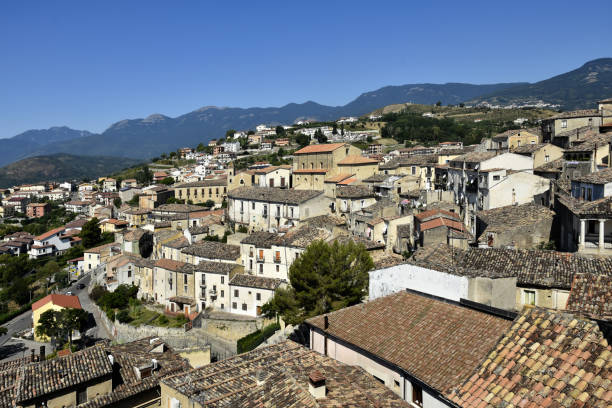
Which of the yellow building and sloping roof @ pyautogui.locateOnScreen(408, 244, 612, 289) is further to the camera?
the yellow building

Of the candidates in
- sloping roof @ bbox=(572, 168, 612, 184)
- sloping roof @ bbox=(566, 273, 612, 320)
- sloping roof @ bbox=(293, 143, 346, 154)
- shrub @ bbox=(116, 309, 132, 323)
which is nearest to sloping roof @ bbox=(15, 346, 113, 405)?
sloping roof @ bbox=(566, 273, 612, 320)

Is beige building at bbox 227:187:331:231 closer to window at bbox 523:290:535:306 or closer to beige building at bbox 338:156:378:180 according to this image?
beige building at bbox 338:156:378:180

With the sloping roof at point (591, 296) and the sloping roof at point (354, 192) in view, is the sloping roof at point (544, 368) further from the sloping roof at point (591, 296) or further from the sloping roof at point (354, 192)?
the sloping roof at point (354, 192)

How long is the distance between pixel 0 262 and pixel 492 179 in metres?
73.5

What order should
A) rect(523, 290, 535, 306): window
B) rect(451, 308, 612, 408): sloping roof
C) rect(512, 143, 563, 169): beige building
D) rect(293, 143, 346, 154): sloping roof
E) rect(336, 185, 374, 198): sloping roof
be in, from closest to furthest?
rect(451, 308, 612, 408): sloping roof < rect(523, 290, 535, 306): window < rect(512, 143, 563, 169): beige building < rect(336, 185, 374, 198): sloping roof < rect(293, 143, 346, 154): sloping roof

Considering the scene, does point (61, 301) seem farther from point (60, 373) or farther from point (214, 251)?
point (60, 373)

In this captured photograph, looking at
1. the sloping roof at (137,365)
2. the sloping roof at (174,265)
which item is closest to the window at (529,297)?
the sloping roof at (137,365)

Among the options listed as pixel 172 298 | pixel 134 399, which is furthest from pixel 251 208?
pixel 134 399

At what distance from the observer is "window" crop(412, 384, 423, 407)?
1066cm

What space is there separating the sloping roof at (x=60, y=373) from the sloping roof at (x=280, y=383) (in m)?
6.39

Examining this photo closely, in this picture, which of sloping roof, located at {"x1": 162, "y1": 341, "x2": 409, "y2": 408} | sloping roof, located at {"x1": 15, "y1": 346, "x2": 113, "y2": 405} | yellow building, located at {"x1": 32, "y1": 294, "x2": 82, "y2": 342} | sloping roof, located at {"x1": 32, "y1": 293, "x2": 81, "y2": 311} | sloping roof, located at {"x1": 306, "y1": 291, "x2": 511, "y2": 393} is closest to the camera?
sloping roof, located at {"x1": 162, "y1": 341, "x2": 409, "y2": 408}

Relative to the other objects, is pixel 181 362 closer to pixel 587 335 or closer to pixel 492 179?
pixel 587 335

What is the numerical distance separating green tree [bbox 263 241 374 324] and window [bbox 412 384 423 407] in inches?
444

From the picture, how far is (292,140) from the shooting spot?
124 m
